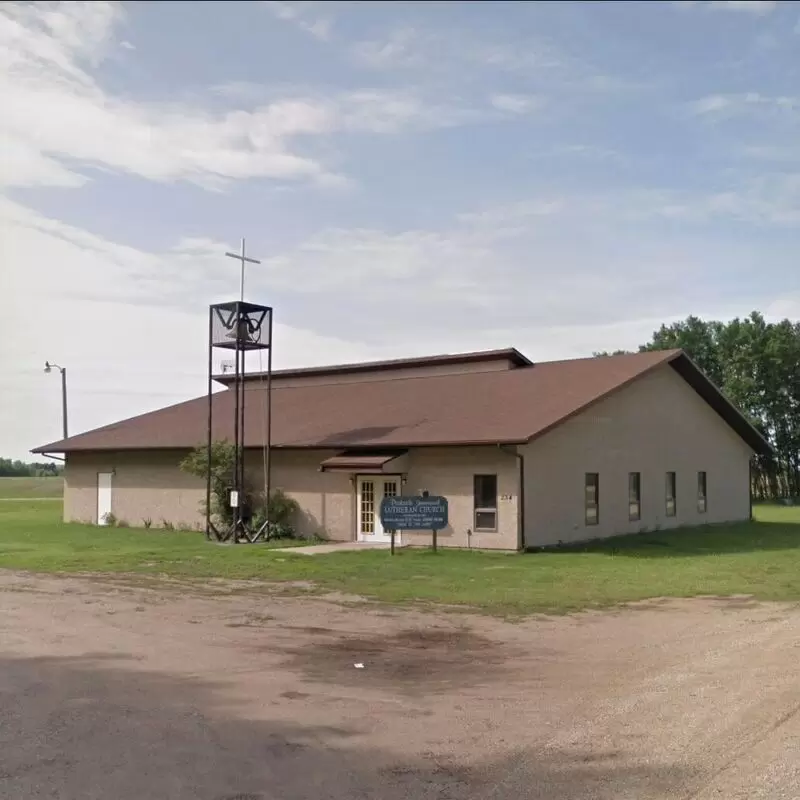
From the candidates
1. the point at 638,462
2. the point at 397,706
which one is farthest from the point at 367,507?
the point at 397,706

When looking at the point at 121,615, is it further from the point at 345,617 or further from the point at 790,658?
the point at 790,658

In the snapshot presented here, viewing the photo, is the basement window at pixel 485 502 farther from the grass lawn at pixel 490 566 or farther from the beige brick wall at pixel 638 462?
the grass lawn at pixel 490 566

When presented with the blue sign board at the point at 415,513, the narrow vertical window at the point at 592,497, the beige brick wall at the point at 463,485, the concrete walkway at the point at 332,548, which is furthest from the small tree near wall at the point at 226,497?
the narrow vertical window at the point at 592,497

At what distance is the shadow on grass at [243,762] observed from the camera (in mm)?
5715

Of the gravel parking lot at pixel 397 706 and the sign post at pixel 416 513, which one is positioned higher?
the sign post at pixel 416 513

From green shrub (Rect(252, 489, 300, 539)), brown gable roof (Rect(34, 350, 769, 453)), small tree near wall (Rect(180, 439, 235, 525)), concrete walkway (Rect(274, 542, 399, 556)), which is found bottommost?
concrete walkway (Rect(274, 542, 399, 556))

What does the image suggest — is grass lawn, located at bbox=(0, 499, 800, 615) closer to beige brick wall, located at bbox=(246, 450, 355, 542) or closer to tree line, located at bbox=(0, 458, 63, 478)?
beige brick wall, located at bbox=(246, 450, 355, 542)

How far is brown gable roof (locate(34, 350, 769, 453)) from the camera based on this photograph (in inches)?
949

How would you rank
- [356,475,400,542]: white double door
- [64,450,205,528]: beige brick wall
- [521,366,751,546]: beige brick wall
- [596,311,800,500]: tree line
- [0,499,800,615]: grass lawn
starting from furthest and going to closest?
[596,311,800,500]: tree line, [64,450,205,528]: beige brick wall, [356,475,400,542]: white double door, [521,366,751,546]: beige brick wall, [0,499,800,615]: grass lawn

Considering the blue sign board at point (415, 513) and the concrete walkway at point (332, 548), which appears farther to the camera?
the concrete walkway at point (332, 548)

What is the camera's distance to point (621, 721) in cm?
722

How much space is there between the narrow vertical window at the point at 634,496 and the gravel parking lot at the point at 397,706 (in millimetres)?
14886

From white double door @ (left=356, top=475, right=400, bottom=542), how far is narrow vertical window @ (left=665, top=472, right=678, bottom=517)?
975 centimetres

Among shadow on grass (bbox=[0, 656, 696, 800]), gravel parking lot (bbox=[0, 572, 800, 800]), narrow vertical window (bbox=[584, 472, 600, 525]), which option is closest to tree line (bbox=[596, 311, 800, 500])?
narrow vertical window (bbox=[584, 472, 600, 525])
